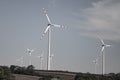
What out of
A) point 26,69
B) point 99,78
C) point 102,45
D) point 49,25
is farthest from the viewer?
point 26,69

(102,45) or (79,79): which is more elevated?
(102,45)

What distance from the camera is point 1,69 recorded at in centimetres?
11069

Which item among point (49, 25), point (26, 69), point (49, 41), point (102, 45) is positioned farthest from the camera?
point (26, 69)

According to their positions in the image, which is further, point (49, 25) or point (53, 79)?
point (49, 25)

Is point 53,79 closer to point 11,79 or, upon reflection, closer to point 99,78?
point 11,79

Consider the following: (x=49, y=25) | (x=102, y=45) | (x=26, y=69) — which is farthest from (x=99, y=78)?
(x=26, y=69)

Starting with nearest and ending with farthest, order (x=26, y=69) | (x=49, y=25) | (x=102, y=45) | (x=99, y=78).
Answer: (x=49, y=25) < (x=99, y=78) < (x=102, y=45) < (x=26, y=69)

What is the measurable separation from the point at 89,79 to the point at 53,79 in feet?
63.0

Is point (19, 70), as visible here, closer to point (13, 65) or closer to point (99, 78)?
point (13, 65)

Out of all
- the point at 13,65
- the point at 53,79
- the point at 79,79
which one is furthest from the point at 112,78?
the point at 13,65

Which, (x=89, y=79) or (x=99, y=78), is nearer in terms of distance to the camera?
(x=89, y=79)

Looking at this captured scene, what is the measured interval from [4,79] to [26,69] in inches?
3363

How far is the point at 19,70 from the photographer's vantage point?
620 feet

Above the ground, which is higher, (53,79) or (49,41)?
(49,41)
